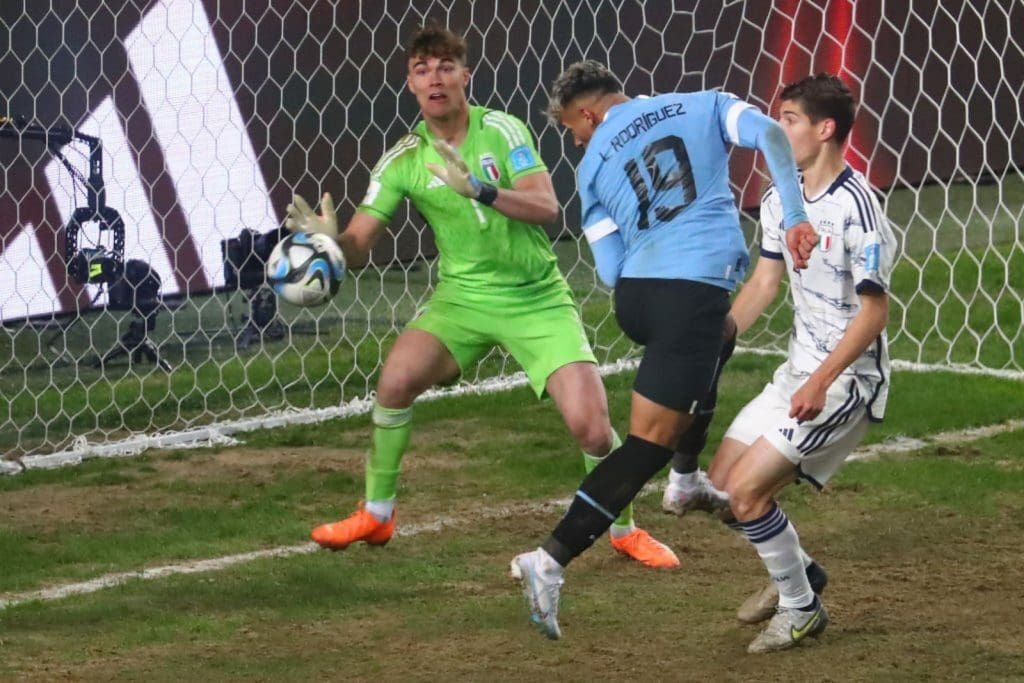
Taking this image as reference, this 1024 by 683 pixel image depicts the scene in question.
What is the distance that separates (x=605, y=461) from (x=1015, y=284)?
6919 millimetres

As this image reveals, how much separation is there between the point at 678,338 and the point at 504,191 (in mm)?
1211

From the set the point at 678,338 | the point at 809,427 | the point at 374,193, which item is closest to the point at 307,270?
the point at 374,193

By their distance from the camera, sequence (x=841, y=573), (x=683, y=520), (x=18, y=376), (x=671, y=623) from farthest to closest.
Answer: (x=18, y=376), (x=683, y=520), (x=841, y=573), (x=671, y=623)

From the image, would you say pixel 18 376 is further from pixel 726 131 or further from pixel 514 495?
pixel 726 131

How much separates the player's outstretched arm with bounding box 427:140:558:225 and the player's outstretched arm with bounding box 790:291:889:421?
4.80 feet

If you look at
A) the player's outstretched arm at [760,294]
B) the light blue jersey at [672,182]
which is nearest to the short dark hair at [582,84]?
the light blue jersey at [672,182]

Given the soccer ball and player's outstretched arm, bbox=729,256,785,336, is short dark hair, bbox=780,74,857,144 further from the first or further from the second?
the soccer ball

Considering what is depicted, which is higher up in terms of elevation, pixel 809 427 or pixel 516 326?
pixel 516 326

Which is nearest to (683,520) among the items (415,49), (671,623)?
(671,623)

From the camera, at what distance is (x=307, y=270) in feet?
21.1

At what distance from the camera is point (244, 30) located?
11.6 m

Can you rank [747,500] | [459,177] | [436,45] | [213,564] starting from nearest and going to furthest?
[747,500], [459,177], [436,45], [213,564]

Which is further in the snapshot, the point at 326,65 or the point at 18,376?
the point at 326,65

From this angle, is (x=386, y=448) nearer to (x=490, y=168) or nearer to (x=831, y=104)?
(x=490, y=168)
